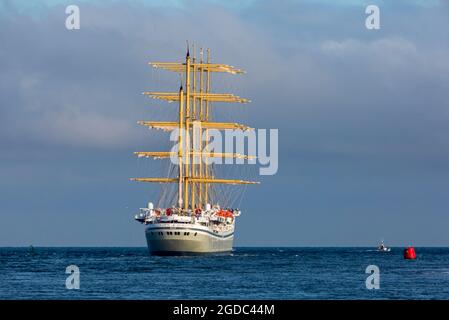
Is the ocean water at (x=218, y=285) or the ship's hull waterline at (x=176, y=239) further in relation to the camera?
the ship's hull waterline at (x=176, y=239)

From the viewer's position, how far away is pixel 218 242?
173750 mm

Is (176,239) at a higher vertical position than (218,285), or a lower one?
higher

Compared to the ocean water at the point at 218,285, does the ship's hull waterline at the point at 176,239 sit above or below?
above

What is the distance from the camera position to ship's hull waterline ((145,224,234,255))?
514 ft

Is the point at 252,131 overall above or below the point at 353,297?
above

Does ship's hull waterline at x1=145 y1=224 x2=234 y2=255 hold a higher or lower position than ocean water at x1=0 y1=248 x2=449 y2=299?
higher

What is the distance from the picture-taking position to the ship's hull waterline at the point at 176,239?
514 ft

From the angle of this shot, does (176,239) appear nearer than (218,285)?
No

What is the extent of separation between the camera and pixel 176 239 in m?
156

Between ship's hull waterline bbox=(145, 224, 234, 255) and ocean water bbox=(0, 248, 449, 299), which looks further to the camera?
ship's hull waterline bbox=(145, 224, 234, 255)

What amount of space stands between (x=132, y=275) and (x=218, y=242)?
73165 millimetres
